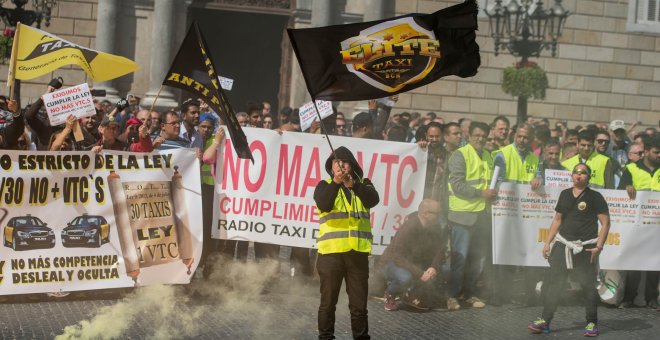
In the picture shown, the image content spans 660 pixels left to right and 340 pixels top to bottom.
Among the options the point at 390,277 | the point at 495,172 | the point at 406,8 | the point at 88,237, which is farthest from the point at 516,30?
the point at 88,237

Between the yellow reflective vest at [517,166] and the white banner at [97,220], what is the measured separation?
3260 millimetres

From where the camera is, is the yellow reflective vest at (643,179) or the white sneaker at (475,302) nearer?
the white sneaker at (475,302)

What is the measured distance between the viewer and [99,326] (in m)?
8.16

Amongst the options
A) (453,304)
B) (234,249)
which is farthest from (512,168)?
(234,249)

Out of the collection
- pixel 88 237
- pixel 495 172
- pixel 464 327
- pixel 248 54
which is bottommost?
pixel 464 327

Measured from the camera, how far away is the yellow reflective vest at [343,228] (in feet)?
25.4

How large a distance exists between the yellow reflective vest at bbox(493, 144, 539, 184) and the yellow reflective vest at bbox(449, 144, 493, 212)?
0.99ft

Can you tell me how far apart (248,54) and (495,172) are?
16936mm

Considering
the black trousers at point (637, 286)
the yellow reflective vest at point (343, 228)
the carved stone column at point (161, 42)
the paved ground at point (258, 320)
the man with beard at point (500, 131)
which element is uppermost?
the carved stone column at point (161, 42)

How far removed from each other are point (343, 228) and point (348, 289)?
0.47m

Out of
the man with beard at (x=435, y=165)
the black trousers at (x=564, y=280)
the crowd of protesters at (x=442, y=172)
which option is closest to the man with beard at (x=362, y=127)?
the crowd of protesters at (x=442, y=172)

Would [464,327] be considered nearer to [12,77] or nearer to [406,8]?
[12,77]

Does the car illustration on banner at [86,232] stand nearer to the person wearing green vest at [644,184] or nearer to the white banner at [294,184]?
the white banner at [294,184]

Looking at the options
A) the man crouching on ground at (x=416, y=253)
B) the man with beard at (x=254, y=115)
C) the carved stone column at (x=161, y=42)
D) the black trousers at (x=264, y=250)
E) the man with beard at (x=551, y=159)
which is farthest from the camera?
the carved stone column at (x=161, y=42)
